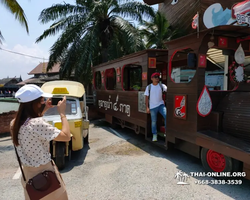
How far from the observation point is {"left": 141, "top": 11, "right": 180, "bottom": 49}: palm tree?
12069mm

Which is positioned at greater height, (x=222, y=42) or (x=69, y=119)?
(x=222, y=42)

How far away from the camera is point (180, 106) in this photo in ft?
14.8

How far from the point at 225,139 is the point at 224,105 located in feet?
2.76

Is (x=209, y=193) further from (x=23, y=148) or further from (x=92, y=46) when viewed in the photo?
(x=92, y=46)

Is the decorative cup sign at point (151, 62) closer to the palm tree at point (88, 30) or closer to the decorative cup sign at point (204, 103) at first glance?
the decorative cup sign at point (204, 103)

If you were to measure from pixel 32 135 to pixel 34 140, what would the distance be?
0.05 metres

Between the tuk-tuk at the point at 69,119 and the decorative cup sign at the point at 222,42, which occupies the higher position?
the decorative cup sign at the point at 222,42

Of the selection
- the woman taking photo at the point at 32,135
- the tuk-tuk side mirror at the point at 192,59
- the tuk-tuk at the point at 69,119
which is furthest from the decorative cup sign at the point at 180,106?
the woman taking photo at the point at 32,135

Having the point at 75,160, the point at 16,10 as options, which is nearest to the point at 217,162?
the point at 75,160

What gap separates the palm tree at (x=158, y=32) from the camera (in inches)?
475

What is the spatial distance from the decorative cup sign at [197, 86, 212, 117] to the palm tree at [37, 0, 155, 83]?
6.93 m

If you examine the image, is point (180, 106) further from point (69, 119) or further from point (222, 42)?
point (69, 119)

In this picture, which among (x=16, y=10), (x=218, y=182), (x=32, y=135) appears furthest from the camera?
(x=16, y=10)

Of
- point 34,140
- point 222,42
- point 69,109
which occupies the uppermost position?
point 222,42
